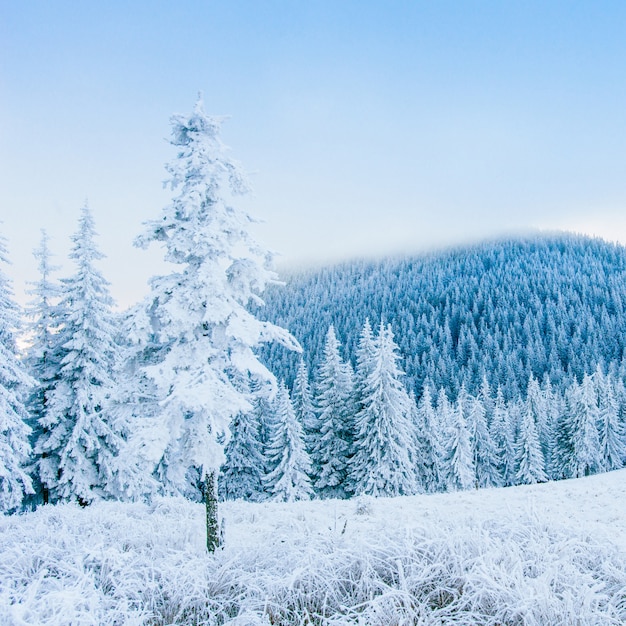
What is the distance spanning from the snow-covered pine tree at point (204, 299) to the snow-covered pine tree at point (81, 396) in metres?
13.8

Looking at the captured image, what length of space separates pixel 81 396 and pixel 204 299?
616 inches

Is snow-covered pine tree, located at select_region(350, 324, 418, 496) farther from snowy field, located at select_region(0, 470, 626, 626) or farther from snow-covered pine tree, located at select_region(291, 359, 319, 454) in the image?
snowy field, located at select_region(0, 470, 626, 626)

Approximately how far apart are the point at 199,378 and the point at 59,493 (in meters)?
17.6

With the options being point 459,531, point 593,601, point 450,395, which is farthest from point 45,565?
point 450,395

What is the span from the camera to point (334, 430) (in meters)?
34.2

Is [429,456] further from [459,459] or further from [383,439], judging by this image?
[383,439]

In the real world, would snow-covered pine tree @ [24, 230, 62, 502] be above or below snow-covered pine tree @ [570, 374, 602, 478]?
above

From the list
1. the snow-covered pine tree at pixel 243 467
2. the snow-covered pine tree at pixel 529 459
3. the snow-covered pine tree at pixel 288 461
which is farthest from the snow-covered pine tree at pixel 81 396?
the snow-covered pine tree at pixel 529 459

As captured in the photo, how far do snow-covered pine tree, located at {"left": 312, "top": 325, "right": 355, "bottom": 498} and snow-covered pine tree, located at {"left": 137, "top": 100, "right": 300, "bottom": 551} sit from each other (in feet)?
83.0

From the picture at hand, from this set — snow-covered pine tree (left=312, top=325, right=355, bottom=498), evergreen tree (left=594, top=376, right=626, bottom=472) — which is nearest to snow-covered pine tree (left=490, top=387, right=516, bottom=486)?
evergreen tree (left=594, top=376, right=626, bottom=472)

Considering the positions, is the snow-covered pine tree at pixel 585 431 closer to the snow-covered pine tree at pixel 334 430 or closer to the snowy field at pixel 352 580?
the snow-covered pine tree at pixel 334 430

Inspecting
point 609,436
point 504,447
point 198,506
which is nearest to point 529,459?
point 504,447

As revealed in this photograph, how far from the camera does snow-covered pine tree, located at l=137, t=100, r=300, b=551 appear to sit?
7891 millimetres

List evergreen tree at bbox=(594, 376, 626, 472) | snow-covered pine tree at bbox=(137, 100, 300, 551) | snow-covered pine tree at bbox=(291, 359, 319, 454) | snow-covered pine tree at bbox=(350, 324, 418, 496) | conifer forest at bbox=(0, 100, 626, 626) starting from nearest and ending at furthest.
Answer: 1. conifer forest at bbox=(0, 100, 626, 626)
2. snow-covered pine tree at bbox=(137, 100, 300, 551)
3. snow-covered pine tree at bbox=(350, 324, 418, 496)
4. snow-covered pine tree at bbox=(291, 359, 319, 454)
5. evergreen tree at bbox=(594, 376, 626, 472)
